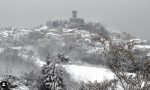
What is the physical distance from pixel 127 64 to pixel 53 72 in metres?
38.9

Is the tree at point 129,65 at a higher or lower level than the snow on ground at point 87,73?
higher

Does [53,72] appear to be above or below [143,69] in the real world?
below

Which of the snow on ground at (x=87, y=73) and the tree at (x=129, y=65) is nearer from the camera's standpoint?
the tree at (x=129, y=65)

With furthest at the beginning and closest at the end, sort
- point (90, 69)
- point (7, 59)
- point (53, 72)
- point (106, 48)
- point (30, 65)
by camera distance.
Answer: point (7, 59), point (30, 65), point (90, 69), point (53, 72), point (106, 48)

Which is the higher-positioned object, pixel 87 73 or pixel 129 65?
pixel 129 65

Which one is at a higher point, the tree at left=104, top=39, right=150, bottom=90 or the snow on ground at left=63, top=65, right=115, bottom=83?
the tree at left=104, top=39, right=150, bottom=90

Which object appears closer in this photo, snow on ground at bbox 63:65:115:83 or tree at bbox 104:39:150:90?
tree at bbox 104:39:150:90

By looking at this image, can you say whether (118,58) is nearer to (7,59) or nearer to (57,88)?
(57,88)

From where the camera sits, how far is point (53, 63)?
52344 millimetres

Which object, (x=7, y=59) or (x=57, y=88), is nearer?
(x=57, y=88)

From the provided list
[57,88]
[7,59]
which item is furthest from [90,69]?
[57,88]

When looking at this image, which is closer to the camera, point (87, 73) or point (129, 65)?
point (129, 65)

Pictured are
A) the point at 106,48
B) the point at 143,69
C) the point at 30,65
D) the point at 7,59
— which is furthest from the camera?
the point at 7,59

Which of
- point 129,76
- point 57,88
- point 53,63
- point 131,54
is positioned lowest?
point 57,88
